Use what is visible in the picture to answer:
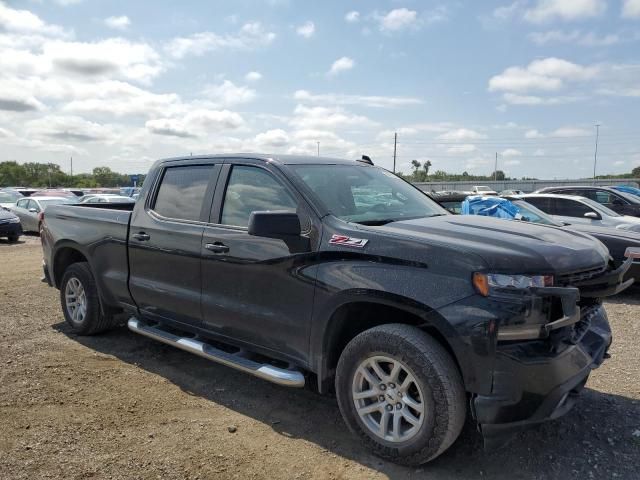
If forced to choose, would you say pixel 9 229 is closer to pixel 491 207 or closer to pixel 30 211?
pixel 30 211

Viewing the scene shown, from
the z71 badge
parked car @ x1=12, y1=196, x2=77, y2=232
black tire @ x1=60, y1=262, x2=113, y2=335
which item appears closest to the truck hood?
the z71 badge

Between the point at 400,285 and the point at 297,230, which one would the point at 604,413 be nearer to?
the point at 400,285

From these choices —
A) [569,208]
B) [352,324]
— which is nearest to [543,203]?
[569,208]

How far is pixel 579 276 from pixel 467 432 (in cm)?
129

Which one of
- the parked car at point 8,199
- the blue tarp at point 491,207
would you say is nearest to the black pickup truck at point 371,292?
the blue tarp at point 491,207

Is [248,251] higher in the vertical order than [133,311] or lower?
higher

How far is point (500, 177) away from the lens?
10469 cm

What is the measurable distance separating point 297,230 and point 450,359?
124cm

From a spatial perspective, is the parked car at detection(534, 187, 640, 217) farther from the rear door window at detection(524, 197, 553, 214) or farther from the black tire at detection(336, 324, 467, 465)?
the black tire at detection(336, 324, 467, 465)

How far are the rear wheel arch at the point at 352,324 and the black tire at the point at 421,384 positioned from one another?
0.45 feet

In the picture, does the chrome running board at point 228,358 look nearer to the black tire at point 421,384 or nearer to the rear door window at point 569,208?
the black tire at point 421,384

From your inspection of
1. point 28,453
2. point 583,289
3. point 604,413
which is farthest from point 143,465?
point 604,413

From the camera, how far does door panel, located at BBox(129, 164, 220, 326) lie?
13.8ft

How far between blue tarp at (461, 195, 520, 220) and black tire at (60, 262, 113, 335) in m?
6.58
